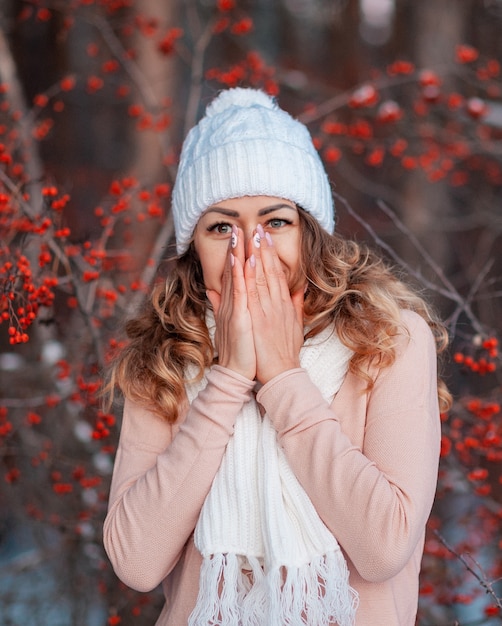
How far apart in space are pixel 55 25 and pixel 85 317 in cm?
556

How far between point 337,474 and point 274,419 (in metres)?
0.19

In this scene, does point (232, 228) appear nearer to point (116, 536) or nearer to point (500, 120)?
point (116, 536)

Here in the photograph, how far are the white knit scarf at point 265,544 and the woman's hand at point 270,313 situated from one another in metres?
0.09

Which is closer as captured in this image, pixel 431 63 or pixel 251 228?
pixel 251 228

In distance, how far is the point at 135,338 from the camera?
208 cm

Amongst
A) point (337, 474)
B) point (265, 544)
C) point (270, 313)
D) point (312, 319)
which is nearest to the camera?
point (337, 474)

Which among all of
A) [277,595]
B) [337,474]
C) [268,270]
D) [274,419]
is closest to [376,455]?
[337,474]

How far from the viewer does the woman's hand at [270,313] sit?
5.59 ft

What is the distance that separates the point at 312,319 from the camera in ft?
6.08

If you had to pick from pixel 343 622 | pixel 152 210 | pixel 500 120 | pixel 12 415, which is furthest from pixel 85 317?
pixel 500 120

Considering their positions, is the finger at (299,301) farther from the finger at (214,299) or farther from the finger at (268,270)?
the finger at (214,299)

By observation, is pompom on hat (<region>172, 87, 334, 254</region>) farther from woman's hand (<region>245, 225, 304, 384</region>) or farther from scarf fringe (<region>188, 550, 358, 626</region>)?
scarf fringe (<region>188, 550, 358, 626</region>)

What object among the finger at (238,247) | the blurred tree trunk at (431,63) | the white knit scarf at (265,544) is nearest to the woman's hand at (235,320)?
the finger at (238,247)

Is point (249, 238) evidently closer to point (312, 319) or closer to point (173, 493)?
point (312, 319)
